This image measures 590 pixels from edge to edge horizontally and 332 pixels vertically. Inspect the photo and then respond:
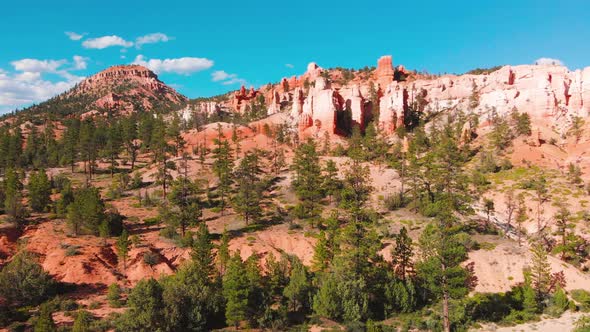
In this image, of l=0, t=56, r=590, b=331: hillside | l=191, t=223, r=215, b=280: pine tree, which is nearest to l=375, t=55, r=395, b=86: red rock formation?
l=0, t=56, r=590, b=331: hillside

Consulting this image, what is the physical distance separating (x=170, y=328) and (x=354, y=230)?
20414mm

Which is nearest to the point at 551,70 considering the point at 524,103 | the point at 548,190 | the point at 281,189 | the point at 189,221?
the point at 524,103

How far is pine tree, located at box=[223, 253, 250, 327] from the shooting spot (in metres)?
34.2

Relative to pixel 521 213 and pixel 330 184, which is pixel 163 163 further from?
pixel 521 213

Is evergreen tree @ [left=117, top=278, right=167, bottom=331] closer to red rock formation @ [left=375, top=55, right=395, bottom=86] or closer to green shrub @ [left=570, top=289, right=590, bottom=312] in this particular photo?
green shrub @ [left=570, top=289, right=590, bottom=312]

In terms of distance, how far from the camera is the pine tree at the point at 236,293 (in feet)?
112

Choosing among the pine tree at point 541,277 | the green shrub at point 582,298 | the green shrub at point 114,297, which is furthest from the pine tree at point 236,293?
the green shrub at point 582,298

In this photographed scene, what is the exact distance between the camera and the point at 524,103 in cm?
9925

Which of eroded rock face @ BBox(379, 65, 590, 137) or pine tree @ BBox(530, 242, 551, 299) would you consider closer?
pine tree @ BBox(530, 242, 551, 299)

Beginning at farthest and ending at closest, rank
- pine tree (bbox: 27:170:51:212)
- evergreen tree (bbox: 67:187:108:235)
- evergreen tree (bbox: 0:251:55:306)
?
pine tree (bbox: 27:170:51:212) < evergreen tree (bbox: 67:187:108:235) < evergreen tree (bbox: 0:251:55:306)

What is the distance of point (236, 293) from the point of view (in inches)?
1355

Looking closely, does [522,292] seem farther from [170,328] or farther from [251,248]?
[170,328]

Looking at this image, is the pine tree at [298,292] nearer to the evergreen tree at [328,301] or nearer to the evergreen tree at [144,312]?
the evergreen tree at [328,301]

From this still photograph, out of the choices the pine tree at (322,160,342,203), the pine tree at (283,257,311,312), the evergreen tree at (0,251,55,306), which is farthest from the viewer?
the pine tree at (322,160,342,203)
